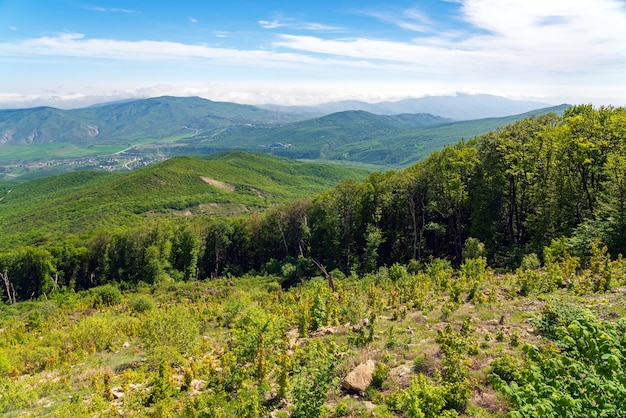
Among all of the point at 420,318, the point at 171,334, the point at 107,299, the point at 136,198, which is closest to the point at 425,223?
the point at 420,318

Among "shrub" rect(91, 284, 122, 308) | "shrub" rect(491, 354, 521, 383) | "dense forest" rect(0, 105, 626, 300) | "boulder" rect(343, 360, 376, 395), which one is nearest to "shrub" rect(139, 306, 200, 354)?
"boulder" rect(343, 360, 376, 395)

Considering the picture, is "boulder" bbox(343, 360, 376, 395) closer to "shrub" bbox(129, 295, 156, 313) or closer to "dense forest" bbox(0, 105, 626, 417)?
"dense forest" bbox(0, 105, 626, 417)

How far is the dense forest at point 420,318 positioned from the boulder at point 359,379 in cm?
21

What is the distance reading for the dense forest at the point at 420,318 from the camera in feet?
25.6

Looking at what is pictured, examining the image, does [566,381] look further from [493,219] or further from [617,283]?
[493,219]

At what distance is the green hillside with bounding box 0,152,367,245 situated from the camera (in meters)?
109

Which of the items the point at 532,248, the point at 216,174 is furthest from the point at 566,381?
the point at 216,174

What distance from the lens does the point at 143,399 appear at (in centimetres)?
1033

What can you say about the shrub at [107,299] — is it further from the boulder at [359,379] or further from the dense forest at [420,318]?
the boulder at [359,379]

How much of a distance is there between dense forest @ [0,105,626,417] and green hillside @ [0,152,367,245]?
258 feet

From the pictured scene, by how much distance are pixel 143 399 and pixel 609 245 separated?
71.2 feet

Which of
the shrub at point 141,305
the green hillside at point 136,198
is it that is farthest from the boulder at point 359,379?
the green hillside at point 136,198

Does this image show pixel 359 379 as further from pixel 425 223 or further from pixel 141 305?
pixel 425 223

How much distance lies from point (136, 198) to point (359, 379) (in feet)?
471
